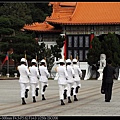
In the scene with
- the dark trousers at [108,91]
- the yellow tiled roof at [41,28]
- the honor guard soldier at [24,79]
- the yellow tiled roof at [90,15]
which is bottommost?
the dark trousers at [108,91]

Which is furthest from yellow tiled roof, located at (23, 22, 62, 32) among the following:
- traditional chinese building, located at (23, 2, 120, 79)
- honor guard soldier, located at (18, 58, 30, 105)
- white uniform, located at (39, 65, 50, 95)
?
honor guard soldier, located at (18, 58, 30, 105)

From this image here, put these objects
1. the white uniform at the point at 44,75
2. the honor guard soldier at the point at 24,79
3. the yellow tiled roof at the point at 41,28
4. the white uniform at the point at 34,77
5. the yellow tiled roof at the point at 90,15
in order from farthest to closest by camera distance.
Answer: the yellow tiled roof at the point at 41,28 → the yellow tiled roof at the point at 90,15 → the white uniform at the point at 44,75 → the white uniform at the point at 34,77 → the honor guard soldier at the point at 24,79

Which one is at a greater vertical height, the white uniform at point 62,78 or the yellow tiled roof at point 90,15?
the yellow tiled roof at point 90,15

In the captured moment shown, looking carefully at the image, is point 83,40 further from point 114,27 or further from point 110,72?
point 110,72

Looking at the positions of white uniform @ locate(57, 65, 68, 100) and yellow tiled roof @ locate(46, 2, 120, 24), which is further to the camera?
yellow tiled roof @ locate(46, 2, 120, 24)

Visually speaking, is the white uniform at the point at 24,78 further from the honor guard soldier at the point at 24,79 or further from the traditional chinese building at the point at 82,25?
the traditional chinese building at the point at 82,25

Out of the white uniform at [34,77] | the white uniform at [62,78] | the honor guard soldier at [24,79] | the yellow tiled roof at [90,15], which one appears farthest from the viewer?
the yellow tiled roof at [90,15]

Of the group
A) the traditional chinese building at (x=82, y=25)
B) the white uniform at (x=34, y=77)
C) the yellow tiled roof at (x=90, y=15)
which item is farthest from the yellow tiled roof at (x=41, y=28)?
the white uniform at (x=34, y=77)

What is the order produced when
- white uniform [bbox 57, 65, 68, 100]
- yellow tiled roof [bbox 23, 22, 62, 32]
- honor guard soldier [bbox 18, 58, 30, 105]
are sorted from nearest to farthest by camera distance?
1. white uniform [bbox 57, 65, 68, 100]
2. honor guard soldier [bbox 18, 58, 30, 105]
3. yellow tiled roof [bbox 23, 22, 62, 32]

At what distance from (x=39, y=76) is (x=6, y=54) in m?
26.4

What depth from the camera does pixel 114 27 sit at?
4531 centimetres

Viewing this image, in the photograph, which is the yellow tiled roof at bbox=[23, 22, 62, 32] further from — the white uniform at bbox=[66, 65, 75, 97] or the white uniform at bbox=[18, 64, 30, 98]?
the white uniform at bbox=[18, 64, 30, 98]

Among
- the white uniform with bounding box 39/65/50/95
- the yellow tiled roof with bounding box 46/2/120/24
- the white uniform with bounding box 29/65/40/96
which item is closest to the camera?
the white uniform with bounding box 29/65/40/96

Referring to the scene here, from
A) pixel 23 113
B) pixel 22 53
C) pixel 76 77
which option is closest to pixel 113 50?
pixel 22 53
